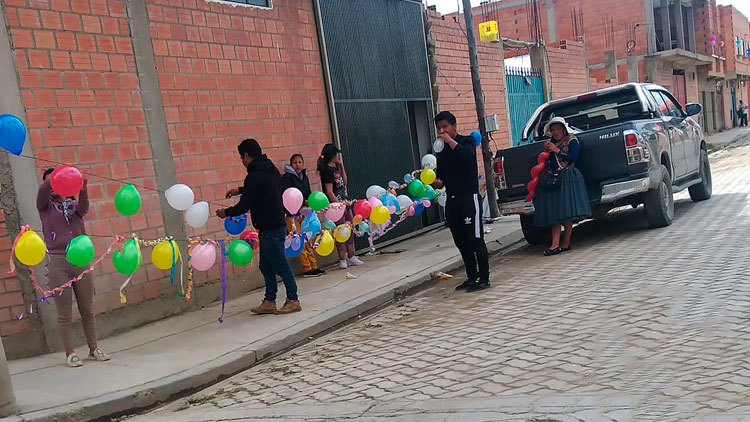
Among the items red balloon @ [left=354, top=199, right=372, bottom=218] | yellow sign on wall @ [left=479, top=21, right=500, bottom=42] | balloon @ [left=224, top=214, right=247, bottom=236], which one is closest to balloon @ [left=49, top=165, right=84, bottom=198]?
balloon @ [left=224, top=214, right=247, bottom=236]

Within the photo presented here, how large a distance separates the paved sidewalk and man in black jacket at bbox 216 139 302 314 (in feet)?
0.76

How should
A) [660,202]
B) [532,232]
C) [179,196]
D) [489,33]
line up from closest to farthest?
[179,196]
[660,202]
[532,232]
[489,33]

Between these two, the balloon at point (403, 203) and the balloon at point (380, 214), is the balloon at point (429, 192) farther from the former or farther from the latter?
the balloon at point (380, 214)

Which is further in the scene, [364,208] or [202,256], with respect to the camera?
[364,208]

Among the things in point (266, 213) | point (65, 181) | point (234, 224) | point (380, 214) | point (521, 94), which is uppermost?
point (521, 94)

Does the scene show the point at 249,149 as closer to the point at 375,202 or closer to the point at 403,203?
the point at 375,202

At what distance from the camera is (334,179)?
8.69 meters

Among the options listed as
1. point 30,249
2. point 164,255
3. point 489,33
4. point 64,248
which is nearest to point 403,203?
point 164,255

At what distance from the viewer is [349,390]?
176 inches

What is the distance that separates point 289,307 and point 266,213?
3.45 ft

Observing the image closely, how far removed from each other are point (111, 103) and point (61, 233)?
74.8 inches

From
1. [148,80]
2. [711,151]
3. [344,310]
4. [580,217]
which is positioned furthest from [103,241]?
[711,151]

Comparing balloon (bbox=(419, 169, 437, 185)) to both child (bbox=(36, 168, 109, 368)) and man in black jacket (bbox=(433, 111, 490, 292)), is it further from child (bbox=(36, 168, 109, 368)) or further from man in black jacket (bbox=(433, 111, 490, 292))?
child (bbox=(36, 168, 109, 368))

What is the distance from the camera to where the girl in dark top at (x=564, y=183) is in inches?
323
